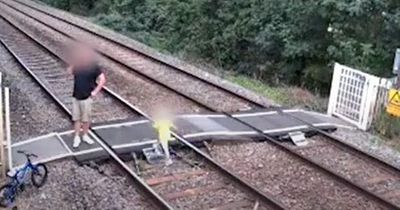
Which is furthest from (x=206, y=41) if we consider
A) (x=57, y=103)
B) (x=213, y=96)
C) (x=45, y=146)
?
(x=45, y=146)

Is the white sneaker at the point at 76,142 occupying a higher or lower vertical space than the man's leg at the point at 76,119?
lower

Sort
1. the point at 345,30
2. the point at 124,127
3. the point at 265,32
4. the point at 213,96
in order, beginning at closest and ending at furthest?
the point at 124,127
the point at 213,96
the point at 345,30
the point at 265,32

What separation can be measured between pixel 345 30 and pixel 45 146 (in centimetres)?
915

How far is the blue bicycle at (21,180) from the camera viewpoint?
7.27 metres

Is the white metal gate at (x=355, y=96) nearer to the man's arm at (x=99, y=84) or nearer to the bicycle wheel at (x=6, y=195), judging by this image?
the man's arm at (x=99, y=84)

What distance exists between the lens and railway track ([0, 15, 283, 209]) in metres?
7.64

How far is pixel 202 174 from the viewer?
27.7 feet

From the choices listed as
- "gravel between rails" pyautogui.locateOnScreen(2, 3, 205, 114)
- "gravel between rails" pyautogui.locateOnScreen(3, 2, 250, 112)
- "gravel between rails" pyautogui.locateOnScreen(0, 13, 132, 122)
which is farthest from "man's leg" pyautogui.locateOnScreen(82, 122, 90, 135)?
"gravel between rails" pyautogui.locateOnScreen(2, 3, 205, 114)

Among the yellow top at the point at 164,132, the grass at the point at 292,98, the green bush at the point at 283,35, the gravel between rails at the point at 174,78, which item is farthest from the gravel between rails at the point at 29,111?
the green bush at the point at 283,35

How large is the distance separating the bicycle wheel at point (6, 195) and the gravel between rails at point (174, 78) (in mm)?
3482

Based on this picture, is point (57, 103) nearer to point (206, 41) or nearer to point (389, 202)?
point (389, 202)

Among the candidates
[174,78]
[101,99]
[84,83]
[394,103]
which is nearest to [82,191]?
[84,83]

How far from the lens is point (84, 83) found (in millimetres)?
8578

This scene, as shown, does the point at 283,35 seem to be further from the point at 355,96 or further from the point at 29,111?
the point at 29,111
